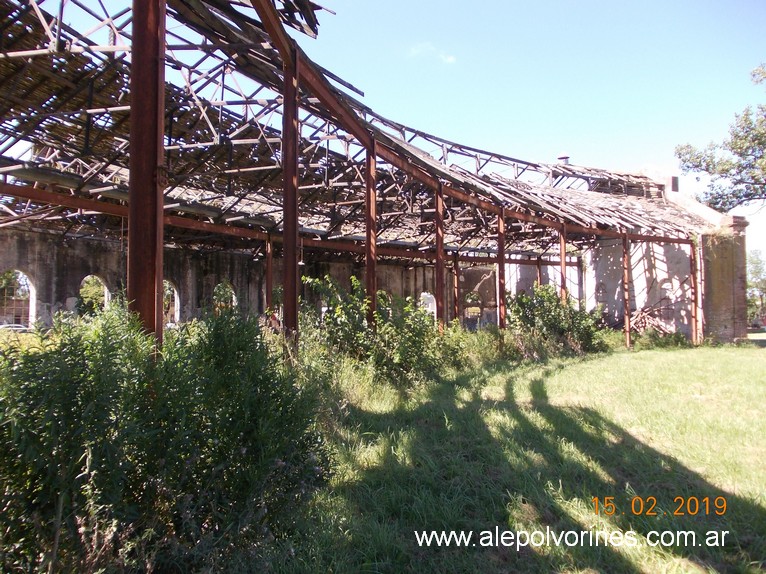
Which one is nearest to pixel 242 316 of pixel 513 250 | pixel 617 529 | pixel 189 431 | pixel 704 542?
pixel 189 431

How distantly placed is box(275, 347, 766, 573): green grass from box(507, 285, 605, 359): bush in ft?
16.7

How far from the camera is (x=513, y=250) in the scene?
22484 mm

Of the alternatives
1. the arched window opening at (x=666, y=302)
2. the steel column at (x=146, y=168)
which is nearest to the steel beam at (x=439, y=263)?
the steel column at (x=146, y=168)

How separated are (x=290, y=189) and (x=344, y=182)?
25.3ft

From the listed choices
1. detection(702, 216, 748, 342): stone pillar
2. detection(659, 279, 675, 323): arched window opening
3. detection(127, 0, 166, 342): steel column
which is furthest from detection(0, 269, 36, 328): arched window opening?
detection(702, 216, 748, 342): stone pillar

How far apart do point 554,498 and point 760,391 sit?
6.58m

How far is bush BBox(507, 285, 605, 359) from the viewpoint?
517 inches

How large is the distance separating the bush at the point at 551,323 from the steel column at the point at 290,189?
26.4ft

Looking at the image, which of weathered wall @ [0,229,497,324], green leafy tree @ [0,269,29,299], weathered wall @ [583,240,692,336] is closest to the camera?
weathered wall @ [0,229,497,324]

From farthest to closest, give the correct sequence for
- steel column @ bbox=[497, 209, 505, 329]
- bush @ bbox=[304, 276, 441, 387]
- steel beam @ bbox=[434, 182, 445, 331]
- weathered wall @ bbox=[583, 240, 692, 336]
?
weathered wall @ bbox=[583, 240, 692, 336]
steel column @ bbox=[497, 209, 505, 329]
steel beam @ bbox=[434, 182, 445, 331]
bush @ bbox=[304, 276, 441, 387]

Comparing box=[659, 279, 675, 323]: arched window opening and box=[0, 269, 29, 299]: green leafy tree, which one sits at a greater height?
box=[0, 269, 29, 299]: green leafy tree

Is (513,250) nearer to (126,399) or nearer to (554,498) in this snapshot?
(554,498)

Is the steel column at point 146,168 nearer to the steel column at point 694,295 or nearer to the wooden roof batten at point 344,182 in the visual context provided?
the wooden roof batten at point 344,182

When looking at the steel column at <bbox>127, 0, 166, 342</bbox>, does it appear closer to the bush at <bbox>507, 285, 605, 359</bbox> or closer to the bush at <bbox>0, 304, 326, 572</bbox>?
the bush at <bbox>0, 304, 326, 572</bbox>
